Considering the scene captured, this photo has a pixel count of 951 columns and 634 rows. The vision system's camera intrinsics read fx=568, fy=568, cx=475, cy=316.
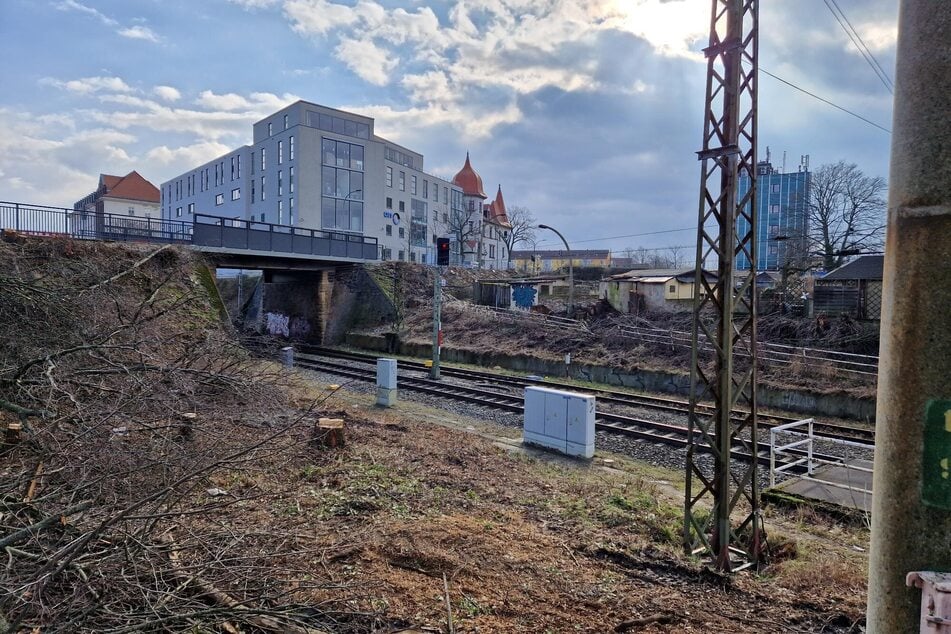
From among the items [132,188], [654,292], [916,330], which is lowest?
[916,330]

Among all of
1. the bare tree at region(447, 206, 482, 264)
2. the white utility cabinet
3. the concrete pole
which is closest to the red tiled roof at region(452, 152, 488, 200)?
the bare tree at region(447, 206, 482, 264)

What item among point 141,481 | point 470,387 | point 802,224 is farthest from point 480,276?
point 141,481

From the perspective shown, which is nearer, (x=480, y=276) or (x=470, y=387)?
(x=470, y=387)

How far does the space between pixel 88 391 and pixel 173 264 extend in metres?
17.0

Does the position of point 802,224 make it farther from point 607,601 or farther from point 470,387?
point 607,601

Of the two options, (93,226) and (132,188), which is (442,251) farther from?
(132,188)

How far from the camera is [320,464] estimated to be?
31.8 feet

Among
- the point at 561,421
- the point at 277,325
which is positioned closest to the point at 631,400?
the point at 561,421

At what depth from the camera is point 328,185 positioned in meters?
56.9

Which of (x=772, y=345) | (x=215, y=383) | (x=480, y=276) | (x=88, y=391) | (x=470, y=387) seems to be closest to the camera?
(x=88, y=391)

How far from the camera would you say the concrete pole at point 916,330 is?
1.80m

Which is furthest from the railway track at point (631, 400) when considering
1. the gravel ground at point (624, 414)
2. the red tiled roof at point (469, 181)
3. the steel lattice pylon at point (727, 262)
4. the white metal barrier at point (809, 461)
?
the red tiled roof at point (469, 181)

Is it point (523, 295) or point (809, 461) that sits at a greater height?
point (523, 295)

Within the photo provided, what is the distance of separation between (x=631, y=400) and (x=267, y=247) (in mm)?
20112
